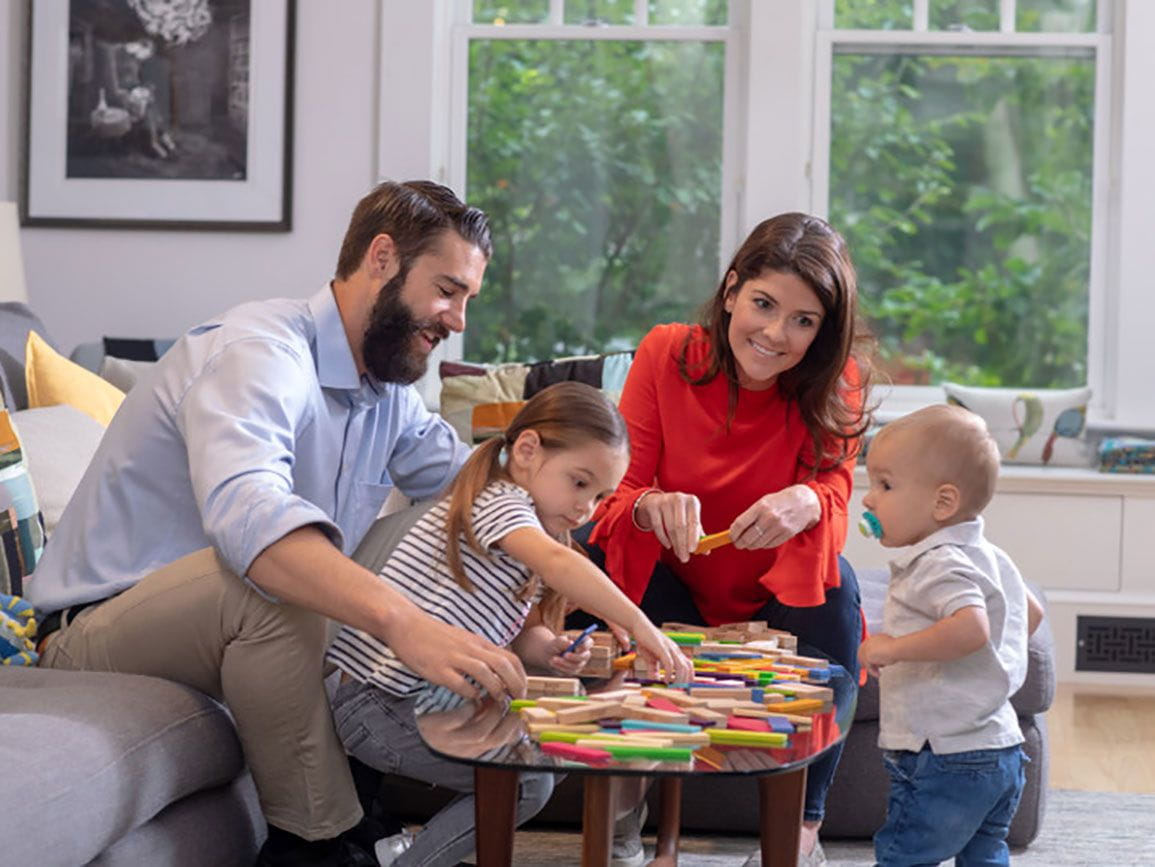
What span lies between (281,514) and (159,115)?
3.18 m

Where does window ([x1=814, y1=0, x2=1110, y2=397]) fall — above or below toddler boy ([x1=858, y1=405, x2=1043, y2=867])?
above

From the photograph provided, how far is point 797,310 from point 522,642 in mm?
711

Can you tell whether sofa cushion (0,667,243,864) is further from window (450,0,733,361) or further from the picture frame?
window (450,0,733,361)

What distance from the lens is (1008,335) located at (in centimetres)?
503

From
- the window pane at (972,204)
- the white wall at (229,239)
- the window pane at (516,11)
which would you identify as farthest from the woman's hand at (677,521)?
the window pane at (516,11)

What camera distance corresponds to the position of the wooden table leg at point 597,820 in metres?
1.75

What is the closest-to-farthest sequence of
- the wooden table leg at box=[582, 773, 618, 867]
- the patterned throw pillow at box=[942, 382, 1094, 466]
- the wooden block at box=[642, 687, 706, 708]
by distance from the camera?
the wooden table leg at box=[582, 773, 618, 867], the wooden block at box=[642, 687, 706, 708], the patterned throw pillow at box=[942, 382, 1094, 466]

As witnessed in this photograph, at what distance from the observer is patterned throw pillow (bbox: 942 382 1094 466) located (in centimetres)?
477

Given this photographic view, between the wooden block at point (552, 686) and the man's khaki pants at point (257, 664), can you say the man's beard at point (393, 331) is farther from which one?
the wooden block at point (552, 686)

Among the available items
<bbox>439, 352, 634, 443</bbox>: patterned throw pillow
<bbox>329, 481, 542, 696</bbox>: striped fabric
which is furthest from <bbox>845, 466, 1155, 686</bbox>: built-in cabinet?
<bbox>329, 481, 542, 696</bbox>: striped fabric

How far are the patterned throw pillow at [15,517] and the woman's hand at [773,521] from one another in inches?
43.9

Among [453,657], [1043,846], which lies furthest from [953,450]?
[1043,846]

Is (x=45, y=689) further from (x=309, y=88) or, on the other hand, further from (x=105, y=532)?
(x=309, y=88)

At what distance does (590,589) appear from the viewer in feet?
6.61
